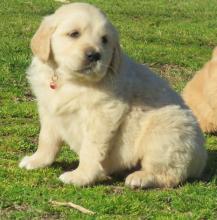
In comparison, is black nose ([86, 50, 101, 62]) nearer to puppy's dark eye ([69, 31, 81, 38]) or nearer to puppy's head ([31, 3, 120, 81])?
puppy's head ([31, 3, 120, 81])

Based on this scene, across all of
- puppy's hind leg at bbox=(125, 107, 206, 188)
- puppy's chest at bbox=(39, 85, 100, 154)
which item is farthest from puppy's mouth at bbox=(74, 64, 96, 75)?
puppy's hind leg at bbox=(125, 107, 206, 188)

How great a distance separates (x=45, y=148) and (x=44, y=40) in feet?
3.34

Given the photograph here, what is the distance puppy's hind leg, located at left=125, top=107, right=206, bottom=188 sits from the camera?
16.8ft

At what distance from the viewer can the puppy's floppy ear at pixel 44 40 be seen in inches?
195

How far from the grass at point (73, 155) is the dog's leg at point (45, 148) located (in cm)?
9

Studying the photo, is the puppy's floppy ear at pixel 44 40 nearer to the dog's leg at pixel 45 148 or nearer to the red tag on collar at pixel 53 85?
the red tag on collar at pixel 53 85

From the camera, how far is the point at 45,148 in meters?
5.50

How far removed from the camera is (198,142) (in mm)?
5348

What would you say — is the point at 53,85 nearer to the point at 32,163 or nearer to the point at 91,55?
the point at 91,55

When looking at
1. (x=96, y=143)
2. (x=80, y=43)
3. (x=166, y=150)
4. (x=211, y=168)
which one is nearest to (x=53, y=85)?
(x=80, y=43)

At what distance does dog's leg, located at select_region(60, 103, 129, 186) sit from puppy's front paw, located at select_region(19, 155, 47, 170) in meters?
0.49

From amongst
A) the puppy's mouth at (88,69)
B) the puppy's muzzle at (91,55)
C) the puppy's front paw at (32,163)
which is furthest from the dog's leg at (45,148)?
the puppy's muzzle at (91,55)

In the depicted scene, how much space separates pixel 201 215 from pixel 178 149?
0.69m

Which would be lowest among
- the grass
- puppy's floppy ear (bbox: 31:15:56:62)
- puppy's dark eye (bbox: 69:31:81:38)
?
the grass
